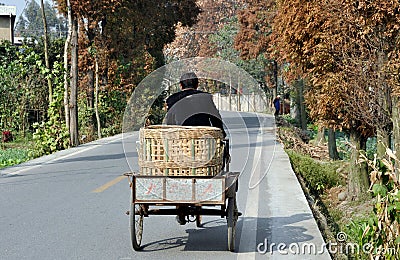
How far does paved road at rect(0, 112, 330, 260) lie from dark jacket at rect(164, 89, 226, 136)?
124 centimetres

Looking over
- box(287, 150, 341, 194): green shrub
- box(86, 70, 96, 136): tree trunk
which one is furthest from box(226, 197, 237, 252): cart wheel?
box(86, 70, 96, 136): tree trunk

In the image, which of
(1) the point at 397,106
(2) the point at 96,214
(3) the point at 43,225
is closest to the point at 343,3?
(1) the point at 397,106

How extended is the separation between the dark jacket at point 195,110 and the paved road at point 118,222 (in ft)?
4.05

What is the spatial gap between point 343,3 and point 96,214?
21.8 feet

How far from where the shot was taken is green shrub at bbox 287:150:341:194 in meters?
17.2

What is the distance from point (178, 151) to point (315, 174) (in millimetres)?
11054

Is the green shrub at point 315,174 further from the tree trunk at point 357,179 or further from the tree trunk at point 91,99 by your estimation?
the tree trunk at point 91,99

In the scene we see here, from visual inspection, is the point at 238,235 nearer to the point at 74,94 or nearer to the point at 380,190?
the point at 380,190

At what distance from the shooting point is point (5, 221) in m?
9.52

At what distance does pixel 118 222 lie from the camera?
9469mm

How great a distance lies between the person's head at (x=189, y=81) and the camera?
820 centimetres

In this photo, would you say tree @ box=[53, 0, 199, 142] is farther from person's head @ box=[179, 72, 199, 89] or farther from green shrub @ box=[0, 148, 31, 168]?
person's head @ box=[179, 72, 199, 89]

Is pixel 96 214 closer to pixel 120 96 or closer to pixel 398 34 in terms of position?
pixel 398 34

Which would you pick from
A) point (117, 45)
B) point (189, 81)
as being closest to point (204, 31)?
point (117, 45)
